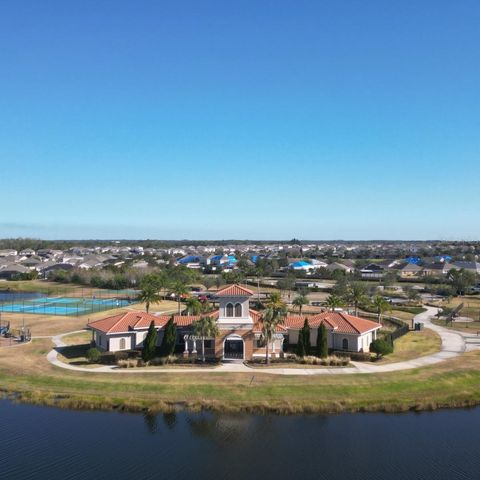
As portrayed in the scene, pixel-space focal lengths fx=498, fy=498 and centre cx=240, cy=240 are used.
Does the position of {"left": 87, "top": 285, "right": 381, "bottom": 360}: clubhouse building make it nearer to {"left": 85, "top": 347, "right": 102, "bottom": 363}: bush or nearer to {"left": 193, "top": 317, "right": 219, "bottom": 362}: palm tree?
{"left": 193, "top": 317, "right": 219, "bottom": 362}: palm tree

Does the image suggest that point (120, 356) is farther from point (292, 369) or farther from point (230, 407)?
point (292, 369)

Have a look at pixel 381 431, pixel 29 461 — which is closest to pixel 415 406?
pixel 381 431

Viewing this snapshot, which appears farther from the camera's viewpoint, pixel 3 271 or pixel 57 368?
pixel 3 271

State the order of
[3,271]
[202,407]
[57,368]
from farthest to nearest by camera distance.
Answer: [3,271] → [57,368] → [202,407]

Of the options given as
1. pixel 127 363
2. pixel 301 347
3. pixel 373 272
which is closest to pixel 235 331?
pixel 301 347

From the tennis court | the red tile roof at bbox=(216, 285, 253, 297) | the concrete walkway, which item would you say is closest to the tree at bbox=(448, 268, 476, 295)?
the concrete walkway

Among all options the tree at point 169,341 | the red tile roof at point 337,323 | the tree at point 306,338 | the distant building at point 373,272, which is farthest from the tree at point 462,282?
the tree at point 169,341

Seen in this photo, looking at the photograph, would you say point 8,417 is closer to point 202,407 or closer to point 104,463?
point 104,463
